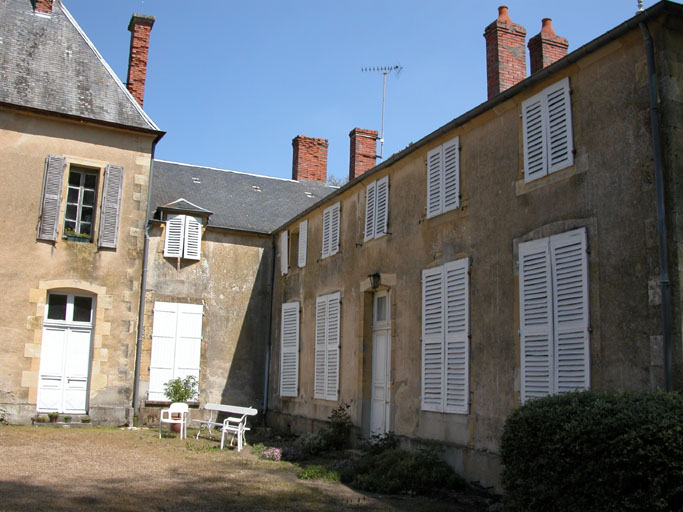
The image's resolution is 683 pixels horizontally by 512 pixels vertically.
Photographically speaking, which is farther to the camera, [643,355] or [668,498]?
[643,355]

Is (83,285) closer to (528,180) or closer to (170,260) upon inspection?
(170,260)

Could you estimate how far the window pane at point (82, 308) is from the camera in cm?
1262

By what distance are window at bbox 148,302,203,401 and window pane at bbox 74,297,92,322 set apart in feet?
4.14

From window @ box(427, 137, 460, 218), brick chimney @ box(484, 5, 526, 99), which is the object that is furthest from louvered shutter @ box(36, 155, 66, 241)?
brick chimney @ box(484, 5, 526, 99)

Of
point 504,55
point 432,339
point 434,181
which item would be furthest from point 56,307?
point 504,55

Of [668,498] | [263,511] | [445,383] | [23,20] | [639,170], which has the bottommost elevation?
[263,511]

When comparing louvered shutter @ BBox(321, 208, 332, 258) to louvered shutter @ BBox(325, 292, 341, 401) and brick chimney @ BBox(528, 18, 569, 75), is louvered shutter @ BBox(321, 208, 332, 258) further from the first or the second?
brick chimney @ BBox(528, 18, 569, 75)

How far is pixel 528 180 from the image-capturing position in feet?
23.2

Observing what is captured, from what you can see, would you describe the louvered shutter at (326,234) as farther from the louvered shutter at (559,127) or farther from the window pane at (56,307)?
the louvered shutter at (559,127)

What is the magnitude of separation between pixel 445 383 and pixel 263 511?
3010 millimetres

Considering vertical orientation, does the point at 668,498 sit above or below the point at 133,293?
below

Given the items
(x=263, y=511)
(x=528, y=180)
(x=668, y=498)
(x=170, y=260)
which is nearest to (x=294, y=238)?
(x=170, y=260)

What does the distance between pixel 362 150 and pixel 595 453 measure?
42.6 ft

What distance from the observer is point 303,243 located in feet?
43.4
